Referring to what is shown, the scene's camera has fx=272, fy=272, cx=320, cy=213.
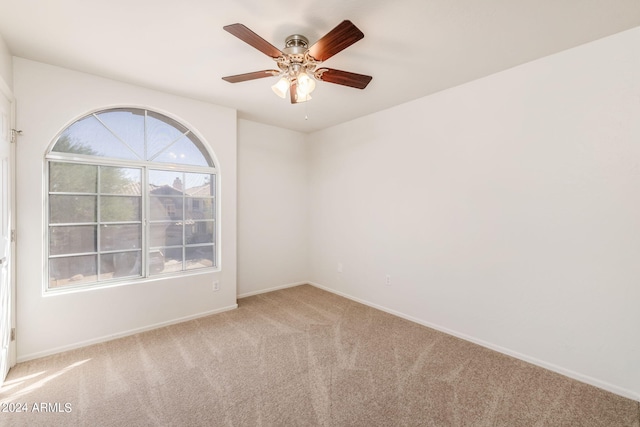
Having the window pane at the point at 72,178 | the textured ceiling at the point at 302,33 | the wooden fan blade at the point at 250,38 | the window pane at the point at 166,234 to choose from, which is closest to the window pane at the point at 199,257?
the window pane at the point at 166,234

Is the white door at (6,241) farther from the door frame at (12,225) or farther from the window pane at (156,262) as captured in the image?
the window pane at (156,262)

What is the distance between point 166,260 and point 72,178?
48.1 inches

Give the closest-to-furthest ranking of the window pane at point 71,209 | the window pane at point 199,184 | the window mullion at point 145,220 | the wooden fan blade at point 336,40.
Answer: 1. the wooden fan blade at point 336,40
2. the window pane at point 71,209
3. the window mullion at point 145,220
4. the window pane at point 199,184

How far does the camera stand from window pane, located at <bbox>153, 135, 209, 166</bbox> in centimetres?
319

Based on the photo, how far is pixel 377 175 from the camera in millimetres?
3639

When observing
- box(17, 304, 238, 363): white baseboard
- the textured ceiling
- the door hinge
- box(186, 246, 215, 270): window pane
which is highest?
the textured ceiling

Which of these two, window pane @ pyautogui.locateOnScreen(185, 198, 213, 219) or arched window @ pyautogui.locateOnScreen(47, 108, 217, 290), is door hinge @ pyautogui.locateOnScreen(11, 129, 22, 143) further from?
window pane @ pyautogui.locateOnScreen(185, 198, 213, 219)

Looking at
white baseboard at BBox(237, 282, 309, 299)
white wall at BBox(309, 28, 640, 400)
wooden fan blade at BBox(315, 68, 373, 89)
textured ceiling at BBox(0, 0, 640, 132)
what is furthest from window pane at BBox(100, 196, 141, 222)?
white wall at BBox(309, 28, 640, 400)

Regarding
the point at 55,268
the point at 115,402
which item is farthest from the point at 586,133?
the point at 55,268

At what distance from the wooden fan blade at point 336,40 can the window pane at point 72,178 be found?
251 cm

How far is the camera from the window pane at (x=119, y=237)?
2.82m

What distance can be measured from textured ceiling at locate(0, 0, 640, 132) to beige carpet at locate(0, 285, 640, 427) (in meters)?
2.63

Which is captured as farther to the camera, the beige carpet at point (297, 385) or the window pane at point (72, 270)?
the window pane at point (72, 270)

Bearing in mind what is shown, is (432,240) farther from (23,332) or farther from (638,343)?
(23,332)
